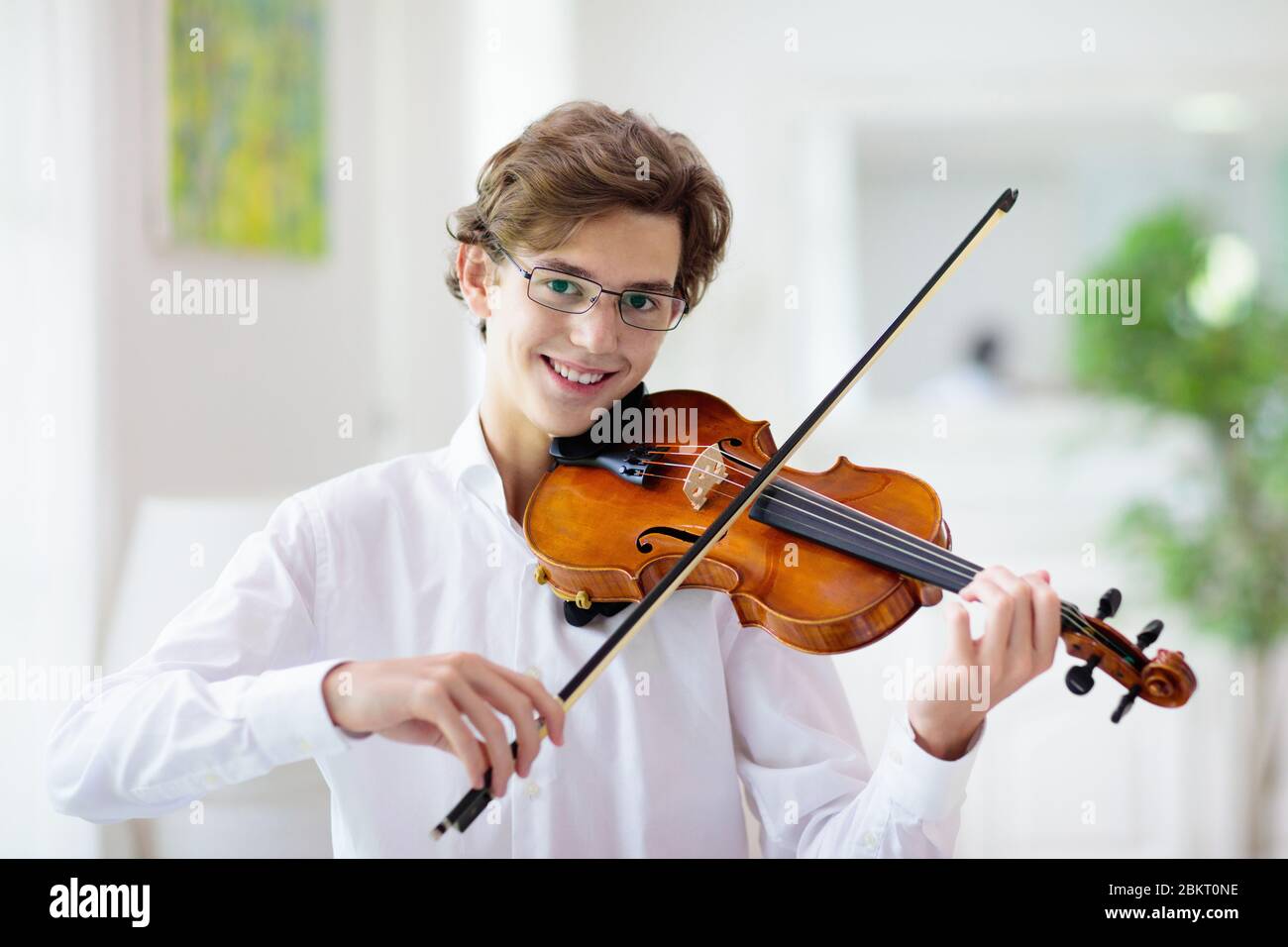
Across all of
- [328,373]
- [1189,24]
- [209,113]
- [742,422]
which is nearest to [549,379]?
[742,422]

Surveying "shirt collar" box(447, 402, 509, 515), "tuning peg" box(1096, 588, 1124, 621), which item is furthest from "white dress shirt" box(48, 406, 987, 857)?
"tuning peg" box(1096, 588, 1124, 621)

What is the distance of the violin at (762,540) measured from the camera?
3.20ft

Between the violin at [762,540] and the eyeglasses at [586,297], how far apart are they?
0.41 feet

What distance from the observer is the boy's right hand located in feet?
2.64

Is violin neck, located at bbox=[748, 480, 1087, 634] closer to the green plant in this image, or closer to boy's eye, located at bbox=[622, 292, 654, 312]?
boy's eye, located at bbox=[622, 292, 654, 312]

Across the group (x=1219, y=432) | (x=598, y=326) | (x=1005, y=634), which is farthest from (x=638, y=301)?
(x=1219, y=432)

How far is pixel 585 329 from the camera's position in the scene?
45.2 inches

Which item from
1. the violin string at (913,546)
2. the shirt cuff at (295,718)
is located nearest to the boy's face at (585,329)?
the violin string at (913,546)

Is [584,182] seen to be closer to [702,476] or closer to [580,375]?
[580,375]

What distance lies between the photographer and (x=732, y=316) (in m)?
3.05

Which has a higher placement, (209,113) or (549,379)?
(209,113)

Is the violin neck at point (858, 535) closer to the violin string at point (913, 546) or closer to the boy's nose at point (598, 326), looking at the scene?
the violin string at point (913, 546)
